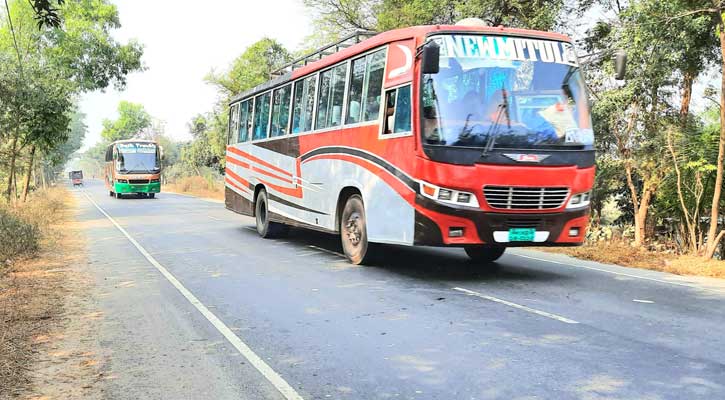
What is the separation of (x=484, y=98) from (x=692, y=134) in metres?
7.70

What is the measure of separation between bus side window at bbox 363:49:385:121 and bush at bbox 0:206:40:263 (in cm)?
653

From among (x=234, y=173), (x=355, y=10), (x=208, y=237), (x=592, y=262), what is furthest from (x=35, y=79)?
(x=592, y=262)

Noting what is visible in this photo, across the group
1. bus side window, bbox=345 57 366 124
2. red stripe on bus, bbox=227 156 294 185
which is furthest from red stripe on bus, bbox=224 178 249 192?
bus side window, bbox=345 57 366 124

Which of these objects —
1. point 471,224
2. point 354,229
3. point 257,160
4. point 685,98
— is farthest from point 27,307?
point 685,98

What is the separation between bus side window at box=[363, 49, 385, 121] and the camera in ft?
29.8

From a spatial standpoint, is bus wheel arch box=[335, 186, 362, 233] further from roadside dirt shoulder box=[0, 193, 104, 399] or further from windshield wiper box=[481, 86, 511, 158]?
roadside dirt shoulder box=[0, 193, 104, 399]

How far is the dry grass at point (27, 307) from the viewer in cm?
479

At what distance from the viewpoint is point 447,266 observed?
9836 millimetres

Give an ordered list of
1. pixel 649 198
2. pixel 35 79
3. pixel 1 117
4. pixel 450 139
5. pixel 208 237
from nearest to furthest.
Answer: pixel 450 139 < pixel 208 237 < pixel 649 198 < pixel 1 117 < pixel 35 79

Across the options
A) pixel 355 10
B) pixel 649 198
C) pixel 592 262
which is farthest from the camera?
pixel 355 10

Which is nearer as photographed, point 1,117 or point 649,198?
point 649,198

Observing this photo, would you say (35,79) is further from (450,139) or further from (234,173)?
(450,139)

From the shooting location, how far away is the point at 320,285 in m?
8.13

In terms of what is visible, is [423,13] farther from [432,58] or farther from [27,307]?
[27,307]
